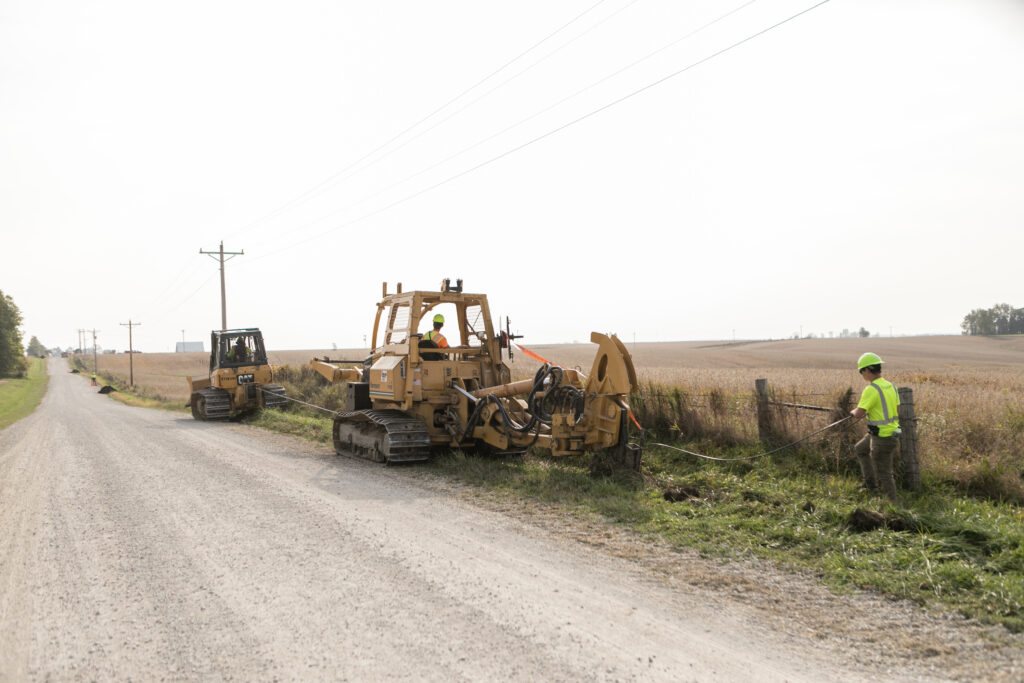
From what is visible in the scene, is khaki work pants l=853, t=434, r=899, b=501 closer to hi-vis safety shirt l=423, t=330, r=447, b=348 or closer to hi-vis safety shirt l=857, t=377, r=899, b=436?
hi-vis safety shirt l=857, t=377, r=899, b=436

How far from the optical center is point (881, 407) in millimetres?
6938

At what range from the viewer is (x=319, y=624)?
4.43 metres

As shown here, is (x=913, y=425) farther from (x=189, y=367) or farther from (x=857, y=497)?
(x=189, y=367)

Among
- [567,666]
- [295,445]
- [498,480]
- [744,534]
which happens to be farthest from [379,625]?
[295,445]

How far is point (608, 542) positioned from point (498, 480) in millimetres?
2967

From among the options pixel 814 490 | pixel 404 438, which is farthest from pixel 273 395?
pixel 814 490

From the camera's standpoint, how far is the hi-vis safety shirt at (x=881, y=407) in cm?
689

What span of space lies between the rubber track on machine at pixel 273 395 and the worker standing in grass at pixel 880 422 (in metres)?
17.3

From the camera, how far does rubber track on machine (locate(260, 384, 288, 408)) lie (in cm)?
2084

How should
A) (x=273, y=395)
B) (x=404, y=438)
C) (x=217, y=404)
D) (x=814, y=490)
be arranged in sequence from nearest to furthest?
(x=814, y=490), (x=404, y=438), (x=273, y=395), (x=217, y=404)

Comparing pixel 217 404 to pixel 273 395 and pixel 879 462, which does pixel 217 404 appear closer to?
pixel 273 395

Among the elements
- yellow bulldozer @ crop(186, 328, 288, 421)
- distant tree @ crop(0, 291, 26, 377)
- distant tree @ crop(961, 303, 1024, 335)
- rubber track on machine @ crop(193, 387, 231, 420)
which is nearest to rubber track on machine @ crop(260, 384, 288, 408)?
yellow bulldozer @ crop(186, 328, 288, 421)

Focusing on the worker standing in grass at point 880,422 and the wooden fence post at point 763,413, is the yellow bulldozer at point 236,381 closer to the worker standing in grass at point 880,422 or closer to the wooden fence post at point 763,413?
the wooden fence post at point 763,413

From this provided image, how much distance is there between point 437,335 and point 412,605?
675 cm
